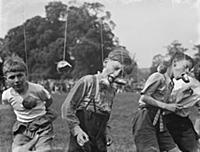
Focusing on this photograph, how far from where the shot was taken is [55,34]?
42.8m

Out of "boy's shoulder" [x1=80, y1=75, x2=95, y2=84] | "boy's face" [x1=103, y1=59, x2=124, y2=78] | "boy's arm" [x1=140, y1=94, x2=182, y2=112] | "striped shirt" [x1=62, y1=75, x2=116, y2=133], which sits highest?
"boy's face" [x1=103, y1=59, x2=124, y2=78]

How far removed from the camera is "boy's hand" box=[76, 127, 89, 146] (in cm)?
372

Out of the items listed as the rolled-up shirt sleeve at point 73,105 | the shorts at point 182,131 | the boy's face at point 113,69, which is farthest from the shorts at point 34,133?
the shorts at point 182,131

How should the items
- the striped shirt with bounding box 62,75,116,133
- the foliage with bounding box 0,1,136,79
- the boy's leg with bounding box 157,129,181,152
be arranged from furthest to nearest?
the foliage with bounding box 0,1,136,79, the boy's leg with bounding box 157,129,181,152, the striped shirt with bounding box 62,75,116,133

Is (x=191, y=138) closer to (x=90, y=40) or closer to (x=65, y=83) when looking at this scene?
(x=90, y=40)

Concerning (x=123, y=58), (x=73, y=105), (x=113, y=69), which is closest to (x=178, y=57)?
(x=123, y=58)

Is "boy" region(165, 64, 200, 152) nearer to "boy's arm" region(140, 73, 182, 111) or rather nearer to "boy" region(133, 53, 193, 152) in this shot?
"boy" region(133, 53, 193, 152)

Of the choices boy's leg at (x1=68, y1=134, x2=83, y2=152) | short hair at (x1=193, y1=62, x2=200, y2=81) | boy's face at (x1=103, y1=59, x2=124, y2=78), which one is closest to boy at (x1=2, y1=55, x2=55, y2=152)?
boy's leg at (x1=68, y1=134, x2=83, y2=152)

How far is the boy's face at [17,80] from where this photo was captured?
4188 millimetres

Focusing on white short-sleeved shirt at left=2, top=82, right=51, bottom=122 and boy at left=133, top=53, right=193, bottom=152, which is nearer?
Answer: white short-sleeved shirt at left=2, top=82, right=51, bottom=122

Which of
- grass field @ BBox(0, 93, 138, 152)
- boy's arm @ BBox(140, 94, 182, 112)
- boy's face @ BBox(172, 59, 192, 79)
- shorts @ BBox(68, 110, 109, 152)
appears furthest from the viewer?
grass field @ BBox(0, 93, 138, 152)

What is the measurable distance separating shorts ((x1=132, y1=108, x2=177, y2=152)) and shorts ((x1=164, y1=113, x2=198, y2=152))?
0.70 feet

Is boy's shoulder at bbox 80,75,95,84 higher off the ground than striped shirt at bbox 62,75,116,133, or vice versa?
Result: boy's shoulder at bbox 80,75,95,84

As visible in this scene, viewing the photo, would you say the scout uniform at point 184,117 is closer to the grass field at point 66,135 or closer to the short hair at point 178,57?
the short hair at point 178,57
